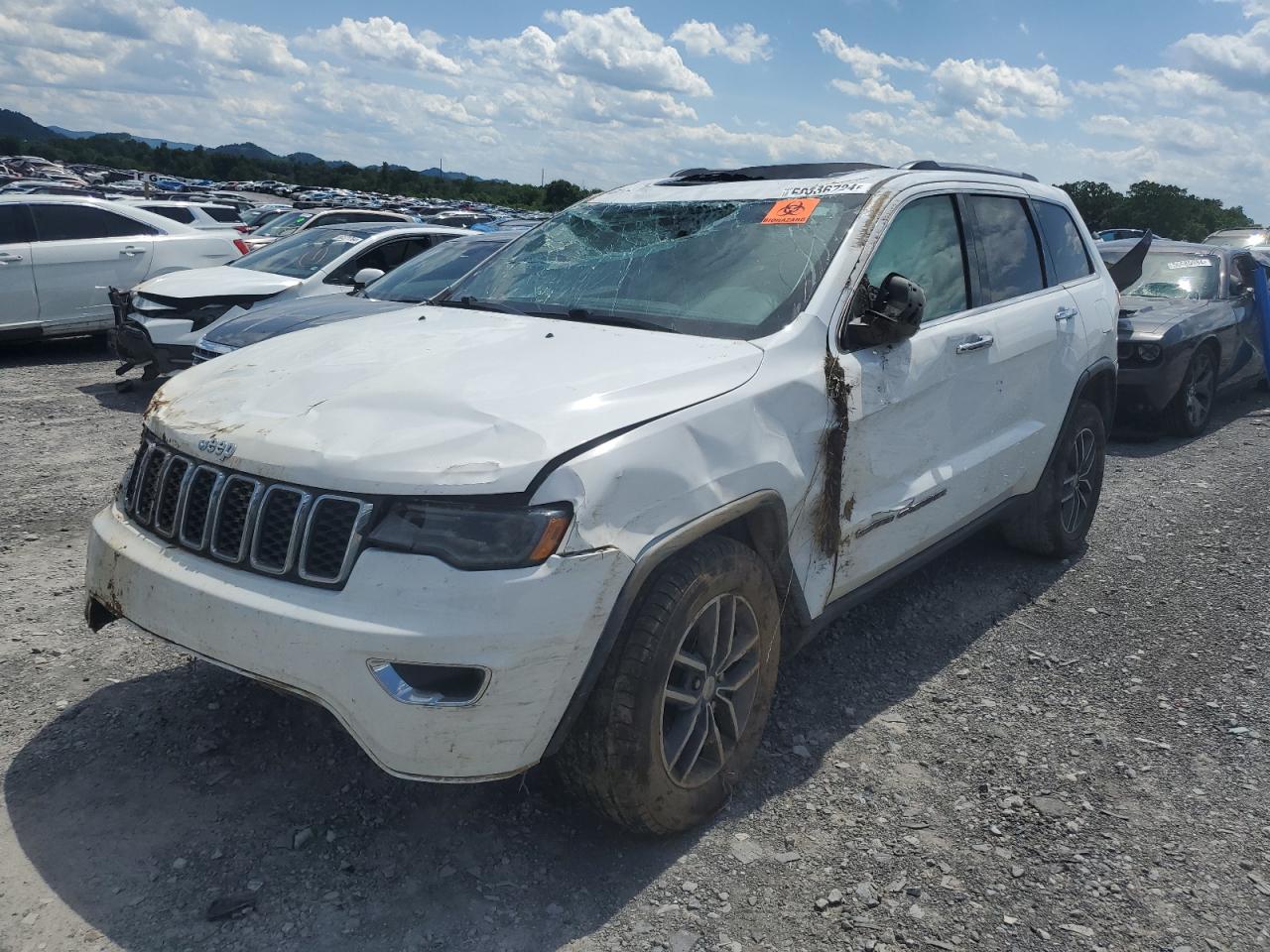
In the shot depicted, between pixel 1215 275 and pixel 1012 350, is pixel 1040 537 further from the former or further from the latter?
pixel 1215 275

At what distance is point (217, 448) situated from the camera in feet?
8.91

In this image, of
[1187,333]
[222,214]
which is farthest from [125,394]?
[222,214]

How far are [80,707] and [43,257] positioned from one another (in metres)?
8.13

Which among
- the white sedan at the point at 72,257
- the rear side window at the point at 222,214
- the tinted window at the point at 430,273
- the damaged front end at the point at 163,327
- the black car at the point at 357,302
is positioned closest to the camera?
the black car at the point at 357,302

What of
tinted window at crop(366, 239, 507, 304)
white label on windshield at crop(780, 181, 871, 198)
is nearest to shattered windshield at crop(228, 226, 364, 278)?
tinted window at crop(366, 239, 507, 304)

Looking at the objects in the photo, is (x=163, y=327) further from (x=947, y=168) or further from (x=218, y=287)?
(x=947, y=168)

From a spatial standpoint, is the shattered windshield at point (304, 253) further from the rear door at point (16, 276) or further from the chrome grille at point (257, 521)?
the chrome grille at point (257, 521)

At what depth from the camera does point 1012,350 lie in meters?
4.32

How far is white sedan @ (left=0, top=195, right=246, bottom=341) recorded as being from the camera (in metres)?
10.0

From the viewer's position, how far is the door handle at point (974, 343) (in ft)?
13.0

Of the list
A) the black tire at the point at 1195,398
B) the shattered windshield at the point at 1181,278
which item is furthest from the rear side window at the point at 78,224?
the black tire at the point at 1195,398

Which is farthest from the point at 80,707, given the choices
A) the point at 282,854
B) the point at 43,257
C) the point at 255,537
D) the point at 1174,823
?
the point at 43,257

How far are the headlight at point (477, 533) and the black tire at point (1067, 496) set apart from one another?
9.95 feet

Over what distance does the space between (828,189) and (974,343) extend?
82cm
